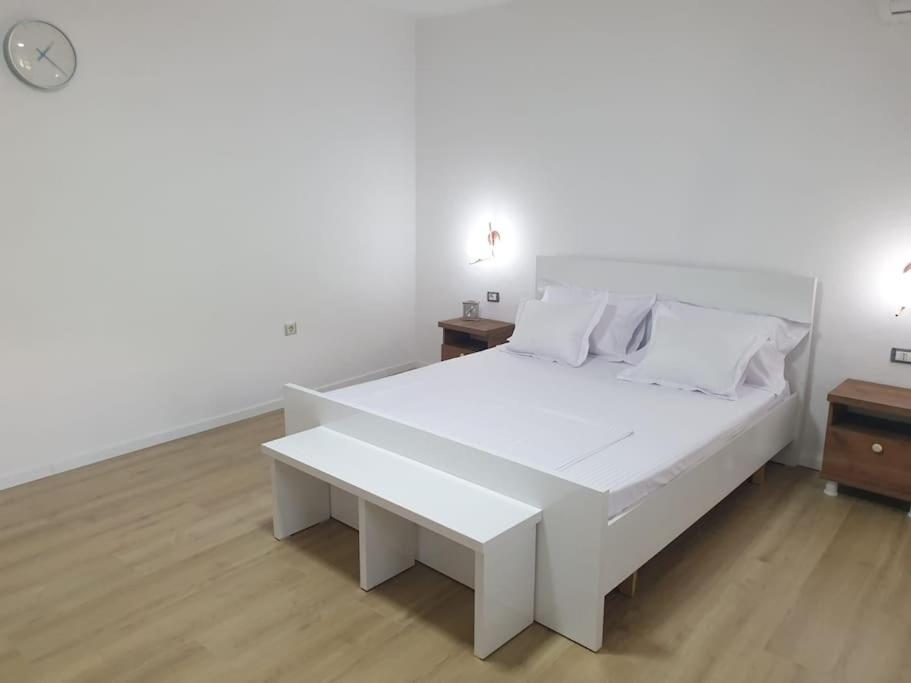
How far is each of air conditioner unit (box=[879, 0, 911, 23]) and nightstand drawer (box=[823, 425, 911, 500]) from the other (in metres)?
1.81

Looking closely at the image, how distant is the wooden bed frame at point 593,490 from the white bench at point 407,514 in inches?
2.0

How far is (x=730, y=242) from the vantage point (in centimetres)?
376

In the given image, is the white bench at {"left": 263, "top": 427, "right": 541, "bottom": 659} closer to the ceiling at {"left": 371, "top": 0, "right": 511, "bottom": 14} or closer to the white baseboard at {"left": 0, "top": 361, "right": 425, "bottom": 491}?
the white baseboard at {"left": 0, "top": 361, "right": 425, "bottom": 491}

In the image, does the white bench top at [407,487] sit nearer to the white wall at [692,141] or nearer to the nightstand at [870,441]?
the nightstand at [870,441]

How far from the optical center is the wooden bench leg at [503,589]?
2.14 meters

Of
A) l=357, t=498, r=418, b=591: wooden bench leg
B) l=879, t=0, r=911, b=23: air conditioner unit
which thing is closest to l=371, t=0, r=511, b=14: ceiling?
l=879, t=0, r=911, b=23: air conditioner unit

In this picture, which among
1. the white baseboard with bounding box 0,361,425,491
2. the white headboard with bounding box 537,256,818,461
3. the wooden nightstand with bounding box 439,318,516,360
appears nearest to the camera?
the white baseboard with bounding box 0,361,425,491

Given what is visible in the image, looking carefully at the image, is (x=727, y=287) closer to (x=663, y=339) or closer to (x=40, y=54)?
(x=663, y=339)

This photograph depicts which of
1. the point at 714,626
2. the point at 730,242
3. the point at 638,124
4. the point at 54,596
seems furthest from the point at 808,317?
the point at 54,596

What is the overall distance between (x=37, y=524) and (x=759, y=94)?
3.88 m

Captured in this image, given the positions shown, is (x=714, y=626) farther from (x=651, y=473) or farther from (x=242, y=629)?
(x=242, y=629)

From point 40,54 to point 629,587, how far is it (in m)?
3.31

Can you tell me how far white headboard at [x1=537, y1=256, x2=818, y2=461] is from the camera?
139 inches

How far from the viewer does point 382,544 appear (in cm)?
259
